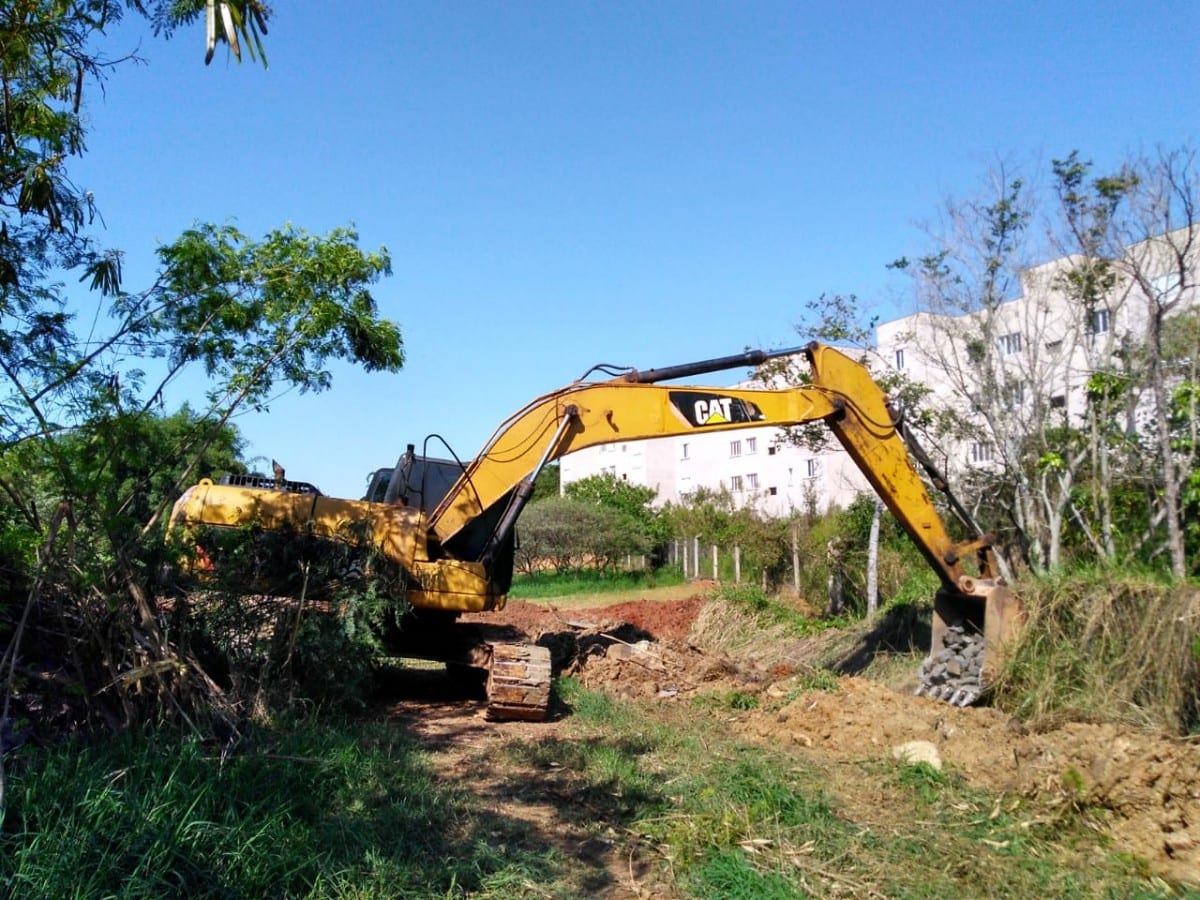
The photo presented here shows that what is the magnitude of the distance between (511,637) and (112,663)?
232 inches

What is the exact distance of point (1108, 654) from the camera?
7.89 metres

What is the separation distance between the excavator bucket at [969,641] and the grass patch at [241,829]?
4637mm

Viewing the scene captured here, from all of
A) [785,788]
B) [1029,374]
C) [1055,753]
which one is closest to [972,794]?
[1055,753]

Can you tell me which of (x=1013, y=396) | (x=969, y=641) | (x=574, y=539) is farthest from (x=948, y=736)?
(x=574, y=539)

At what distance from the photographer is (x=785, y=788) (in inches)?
242

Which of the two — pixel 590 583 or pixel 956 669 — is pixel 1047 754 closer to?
pixel 956 669

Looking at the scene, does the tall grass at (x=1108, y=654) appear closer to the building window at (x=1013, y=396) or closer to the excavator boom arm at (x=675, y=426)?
the excavator boom arm at (x=675, y=426)

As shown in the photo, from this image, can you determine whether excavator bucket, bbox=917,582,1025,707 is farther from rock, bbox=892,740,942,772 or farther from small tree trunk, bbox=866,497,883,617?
small tree trunk, bbox=866,497,883,617

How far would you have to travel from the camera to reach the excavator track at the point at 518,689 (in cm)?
857

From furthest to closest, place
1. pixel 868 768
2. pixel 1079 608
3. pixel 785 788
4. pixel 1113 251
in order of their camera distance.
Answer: pixel 1113 251 < pixel 1079 608 < pixel 868 768 < pixel 785 788

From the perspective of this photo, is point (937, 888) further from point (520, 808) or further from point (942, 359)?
point (942, 359)

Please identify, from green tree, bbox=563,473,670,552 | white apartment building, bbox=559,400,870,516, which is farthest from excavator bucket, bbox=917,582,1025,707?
white apartment building, bbox=559,400,870,516

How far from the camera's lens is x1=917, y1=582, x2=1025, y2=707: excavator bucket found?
8469mm

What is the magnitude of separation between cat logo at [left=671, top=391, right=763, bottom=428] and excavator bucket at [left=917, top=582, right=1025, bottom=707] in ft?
8.18
